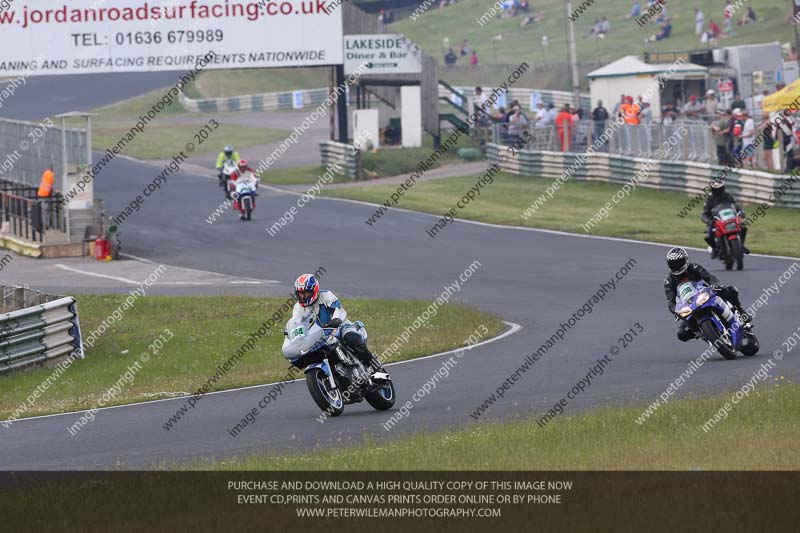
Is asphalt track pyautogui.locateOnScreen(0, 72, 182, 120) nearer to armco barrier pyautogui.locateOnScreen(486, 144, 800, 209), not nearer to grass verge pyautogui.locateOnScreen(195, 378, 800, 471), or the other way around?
armco barrier pyautogui.locateOnScreen(486, 144, 800, 209)

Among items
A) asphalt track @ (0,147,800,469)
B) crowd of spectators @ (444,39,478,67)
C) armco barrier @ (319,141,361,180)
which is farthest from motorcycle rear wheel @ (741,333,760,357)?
crowd of spectators @ (444,39,478,67)

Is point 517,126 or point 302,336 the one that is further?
point 517,126

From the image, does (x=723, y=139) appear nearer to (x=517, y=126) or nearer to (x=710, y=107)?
(x=710, y=107)

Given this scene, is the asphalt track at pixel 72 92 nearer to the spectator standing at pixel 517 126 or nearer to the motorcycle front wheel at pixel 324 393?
the spectator standing at pixel 517 126

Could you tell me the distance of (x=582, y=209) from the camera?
114ft

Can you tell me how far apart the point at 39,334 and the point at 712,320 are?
927 centimetres

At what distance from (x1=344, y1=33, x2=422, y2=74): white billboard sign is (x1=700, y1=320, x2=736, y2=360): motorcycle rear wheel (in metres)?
29.6

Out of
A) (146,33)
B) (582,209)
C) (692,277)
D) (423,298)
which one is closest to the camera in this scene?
(692,277)

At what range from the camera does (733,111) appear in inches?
1342

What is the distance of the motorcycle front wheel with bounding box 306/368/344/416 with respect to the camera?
13109 millimetres

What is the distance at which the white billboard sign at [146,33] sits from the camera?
41.8m

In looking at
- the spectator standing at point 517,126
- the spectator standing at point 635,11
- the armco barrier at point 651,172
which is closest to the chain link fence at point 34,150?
the armco barrier at point 651,172

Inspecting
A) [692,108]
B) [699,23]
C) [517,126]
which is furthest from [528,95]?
[692,108]
